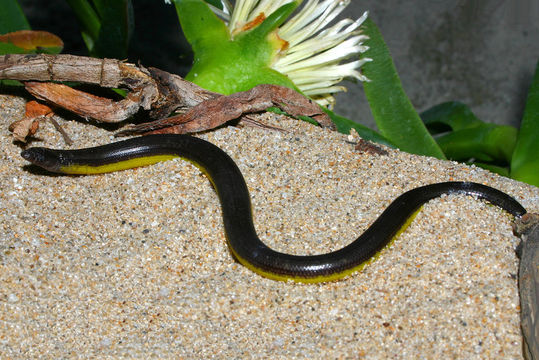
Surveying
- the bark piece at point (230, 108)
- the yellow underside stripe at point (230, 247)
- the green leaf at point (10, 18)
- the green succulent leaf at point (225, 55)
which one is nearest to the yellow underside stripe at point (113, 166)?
the yellow underside stripe at point (230, 247)

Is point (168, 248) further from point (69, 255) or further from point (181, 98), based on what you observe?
point (181, 98)

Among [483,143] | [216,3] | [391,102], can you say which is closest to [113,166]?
[216,3]

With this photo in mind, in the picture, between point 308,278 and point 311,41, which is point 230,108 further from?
point 308,278

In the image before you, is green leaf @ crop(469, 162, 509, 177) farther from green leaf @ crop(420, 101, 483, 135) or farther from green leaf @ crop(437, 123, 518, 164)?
green leaf @ crop(420, 101, 483, 135)

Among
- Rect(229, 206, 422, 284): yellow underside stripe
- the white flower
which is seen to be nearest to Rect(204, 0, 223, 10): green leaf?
the white flower

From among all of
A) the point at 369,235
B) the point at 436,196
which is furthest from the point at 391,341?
the point at 436,196

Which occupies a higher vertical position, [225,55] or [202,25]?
[202,25]
